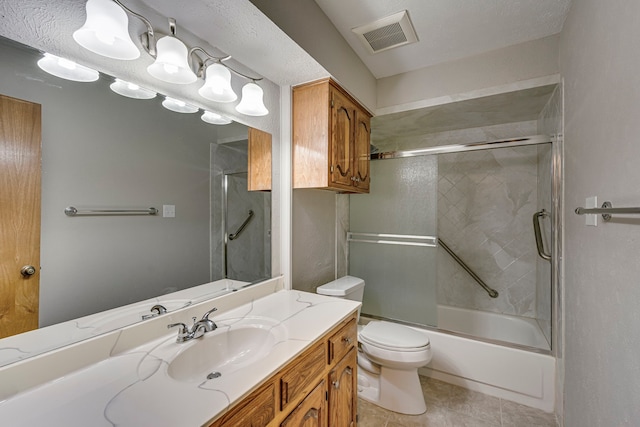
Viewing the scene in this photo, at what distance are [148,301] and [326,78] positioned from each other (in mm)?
1542

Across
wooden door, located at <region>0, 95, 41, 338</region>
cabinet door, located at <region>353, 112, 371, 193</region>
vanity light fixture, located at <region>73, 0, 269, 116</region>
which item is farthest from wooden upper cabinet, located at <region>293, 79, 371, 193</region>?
wooden door, located at <region>0, 95, 41, 338</region>

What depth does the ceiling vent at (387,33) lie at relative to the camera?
163cm

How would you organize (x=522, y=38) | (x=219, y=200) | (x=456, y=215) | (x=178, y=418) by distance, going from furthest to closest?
(x=456, y=215)
(x=522, y=38)
(x=219, y=200)
(x=178, y=418)

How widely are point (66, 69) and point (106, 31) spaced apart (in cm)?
19

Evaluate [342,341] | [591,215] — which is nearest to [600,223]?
[591,215]

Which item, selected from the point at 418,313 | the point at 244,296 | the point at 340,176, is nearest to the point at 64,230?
the point at 244,296

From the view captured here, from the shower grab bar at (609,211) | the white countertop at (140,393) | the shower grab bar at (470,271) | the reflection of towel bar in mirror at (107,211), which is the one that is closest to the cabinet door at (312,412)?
the white countertop at (140,393)

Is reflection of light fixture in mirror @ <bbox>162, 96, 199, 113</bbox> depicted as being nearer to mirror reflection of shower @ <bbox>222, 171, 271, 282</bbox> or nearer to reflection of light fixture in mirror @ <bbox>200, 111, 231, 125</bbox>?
reflection of light fixture in mirror @ <bbox>200, 111, 231, 125</bbox>

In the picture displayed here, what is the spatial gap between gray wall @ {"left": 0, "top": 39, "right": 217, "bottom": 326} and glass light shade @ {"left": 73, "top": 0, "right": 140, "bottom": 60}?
114 millimetres

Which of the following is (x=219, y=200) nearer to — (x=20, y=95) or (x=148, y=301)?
(x=148, y=301)

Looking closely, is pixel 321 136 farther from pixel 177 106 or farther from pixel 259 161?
pixel 177 106

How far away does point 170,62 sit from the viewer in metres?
1.13

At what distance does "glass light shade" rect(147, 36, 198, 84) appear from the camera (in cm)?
112

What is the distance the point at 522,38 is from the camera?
1823 millimetres
